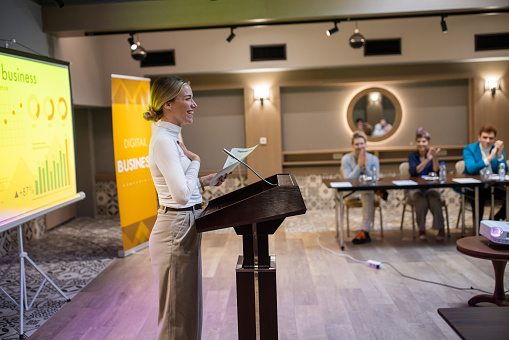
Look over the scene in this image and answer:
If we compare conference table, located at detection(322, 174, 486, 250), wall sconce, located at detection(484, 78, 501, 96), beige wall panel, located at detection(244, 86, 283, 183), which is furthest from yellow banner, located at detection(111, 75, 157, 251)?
wall sconce, located at detection(484, 78, 501, 96)

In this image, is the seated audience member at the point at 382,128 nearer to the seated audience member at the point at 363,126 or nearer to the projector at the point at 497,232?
the seated audience member at the point at 363,126

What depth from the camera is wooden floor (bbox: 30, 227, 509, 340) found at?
12.1 feet

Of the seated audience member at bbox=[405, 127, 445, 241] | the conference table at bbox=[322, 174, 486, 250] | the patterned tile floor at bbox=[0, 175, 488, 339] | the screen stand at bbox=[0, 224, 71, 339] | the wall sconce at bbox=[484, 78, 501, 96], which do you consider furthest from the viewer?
the wall sconce at bbox=[484, 78, 501, 96]

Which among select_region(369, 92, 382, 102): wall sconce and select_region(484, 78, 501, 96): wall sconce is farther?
select_region(369, 92, 382, 102): wall sconce

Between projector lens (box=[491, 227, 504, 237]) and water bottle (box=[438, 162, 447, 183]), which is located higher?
water bottle (box=[438, 162, 447, 183])

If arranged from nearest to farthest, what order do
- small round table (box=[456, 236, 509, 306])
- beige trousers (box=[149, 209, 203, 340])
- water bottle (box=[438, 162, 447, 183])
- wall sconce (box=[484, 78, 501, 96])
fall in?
beige trousers (box=[149, 209, 203, 340]), small round table (box=[456, 236, 509, 306]), water bottle (box=[438, 162, 447, 183]), wall sconce (box=[484, 78, 501, 96])

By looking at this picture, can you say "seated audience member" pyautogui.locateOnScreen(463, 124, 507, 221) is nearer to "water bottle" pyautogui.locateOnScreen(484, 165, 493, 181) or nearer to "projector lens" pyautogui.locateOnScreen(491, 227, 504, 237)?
"water bottle" pyautogui.locateOnScreen(484, 165, 493, 181)

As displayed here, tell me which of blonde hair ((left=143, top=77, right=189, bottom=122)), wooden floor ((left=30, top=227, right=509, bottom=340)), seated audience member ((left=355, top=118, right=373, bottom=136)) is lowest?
wooden floor ((left=30, top=227, right=509, bottom=340))

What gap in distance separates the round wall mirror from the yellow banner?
12.6 feet

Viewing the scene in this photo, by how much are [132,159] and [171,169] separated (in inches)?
151

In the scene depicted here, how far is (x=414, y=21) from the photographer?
316 inches

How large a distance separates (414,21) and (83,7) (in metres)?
5.07

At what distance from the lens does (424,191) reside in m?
6.39

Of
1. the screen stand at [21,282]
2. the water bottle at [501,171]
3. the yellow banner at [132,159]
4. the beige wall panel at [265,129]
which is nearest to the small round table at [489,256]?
the water bottle at [501,171]
